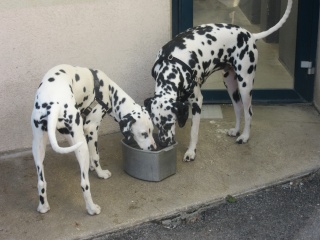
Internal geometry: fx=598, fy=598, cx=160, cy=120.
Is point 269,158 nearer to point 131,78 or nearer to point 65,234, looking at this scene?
point 131,78

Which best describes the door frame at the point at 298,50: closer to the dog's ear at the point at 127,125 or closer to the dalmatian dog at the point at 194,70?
the dalmatian dog at the point at 194,70

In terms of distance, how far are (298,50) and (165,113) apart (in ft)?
9.08

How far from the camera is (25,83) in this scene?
6562 mm

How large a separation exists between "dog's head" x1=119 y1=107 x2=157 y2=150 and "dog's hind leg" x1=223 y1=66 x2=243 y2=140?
1.39m

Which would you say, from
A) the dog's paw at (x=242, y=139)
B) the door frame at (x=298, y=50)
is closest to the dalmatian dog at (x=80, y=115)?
the dog's paw at (x=242, y=139)

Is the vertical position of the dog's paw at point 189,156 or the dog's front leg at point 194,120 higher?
the dog's front leg at point 194,120

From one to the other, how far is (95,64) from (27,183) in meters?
1.61

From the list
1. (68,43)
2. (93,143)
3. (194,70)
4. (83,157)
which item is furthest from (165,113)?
(68,43)

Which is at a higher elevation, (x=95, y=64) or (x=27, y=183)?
(x=95, y=64)

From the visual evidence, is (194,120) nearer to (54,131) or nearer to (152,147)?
(152,147)

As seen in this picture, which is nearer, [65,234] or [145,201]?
[65,234]

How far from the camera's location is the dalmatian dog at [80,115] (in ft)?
16.4

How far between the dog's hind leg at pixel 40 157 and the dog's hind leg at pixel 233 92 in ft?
7.89

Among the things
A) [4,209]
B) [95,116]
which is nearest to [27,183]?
[4,209]
